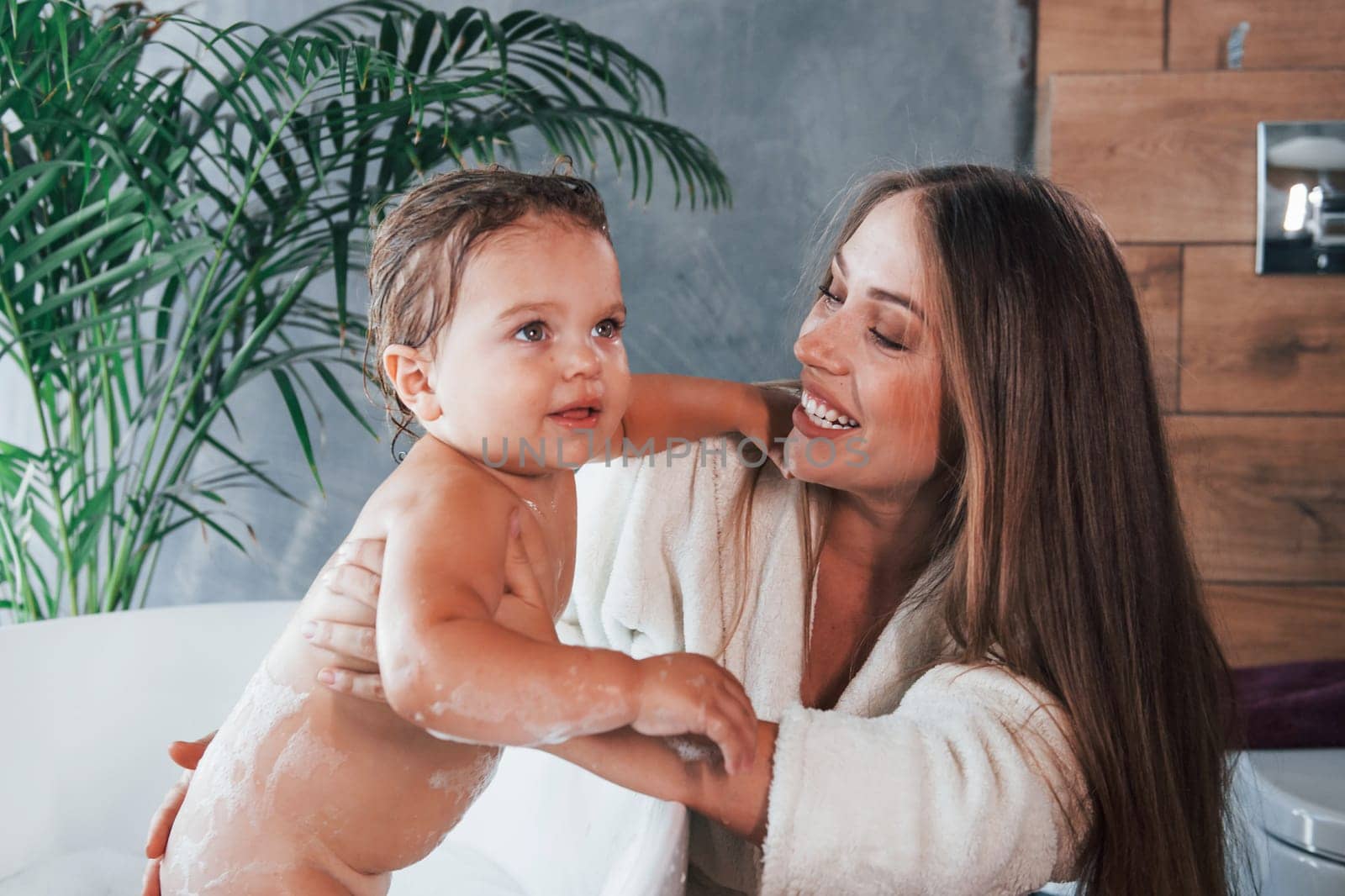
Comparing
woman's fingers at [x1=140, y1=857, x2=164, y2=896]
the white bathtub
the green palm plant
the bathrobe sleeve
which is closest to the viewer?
the bathrobe sleeve

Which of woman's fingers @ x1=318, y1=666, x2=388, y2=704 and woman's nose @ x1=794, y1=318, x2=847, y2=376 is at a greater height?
woman's nose @ x1=794, y1=318, x2=847, y2=376

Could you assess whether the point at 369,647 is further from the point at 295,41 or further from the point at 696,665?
the point at 295,41

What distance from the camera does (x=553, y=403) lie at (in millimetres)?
841

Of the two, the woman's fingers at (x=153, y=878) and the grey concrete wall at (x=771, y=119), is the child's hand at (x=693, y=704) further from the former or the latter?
the grey concrete wall at (x=771, y=119)

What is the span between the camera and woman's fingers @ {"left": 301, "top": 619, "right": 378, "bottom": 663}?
2.71ft

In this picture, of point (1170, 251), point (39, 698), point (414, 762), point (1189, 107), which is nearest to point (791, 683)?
point (414, 762)

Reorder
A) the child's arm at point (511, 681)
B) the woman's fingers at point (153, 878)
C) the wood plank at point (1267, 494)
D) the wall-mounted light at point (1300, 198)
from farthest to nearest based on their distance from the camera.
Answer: the wood plank at point (1267, 494)
the wall-mounted light at point (1300, 198)
the woman's fingers at point (153, 878)
the child's arm at point (511, 681)

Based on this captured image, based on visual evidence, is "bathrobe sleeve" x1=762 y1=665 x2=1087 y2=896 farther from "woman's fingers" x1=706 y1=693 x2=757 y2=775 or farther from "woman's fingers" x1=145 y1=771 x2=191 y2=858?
"woman's fingers" x1=145 y1=771 x2=191 y2=858

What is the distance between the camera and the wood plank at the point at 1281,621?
6.97 feet

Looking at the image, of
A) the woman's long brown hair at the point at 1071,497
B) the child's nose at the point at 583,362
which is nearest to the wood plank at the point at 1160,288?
the woman's long brown hair at the point at 1071,497

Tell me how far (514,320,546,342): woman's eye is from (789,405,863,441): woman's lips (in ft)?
1.20

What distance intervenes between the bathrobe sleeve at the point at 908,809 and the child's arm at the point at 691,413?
0.45 m

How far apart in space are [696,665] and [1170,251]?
1.75m

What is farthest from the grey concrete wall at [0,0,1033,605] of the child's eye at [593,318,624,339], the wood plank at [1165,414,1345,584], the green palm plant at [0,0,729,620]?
the child's eye at [593,318,624,339]
